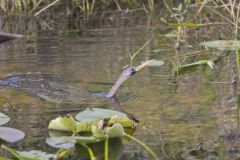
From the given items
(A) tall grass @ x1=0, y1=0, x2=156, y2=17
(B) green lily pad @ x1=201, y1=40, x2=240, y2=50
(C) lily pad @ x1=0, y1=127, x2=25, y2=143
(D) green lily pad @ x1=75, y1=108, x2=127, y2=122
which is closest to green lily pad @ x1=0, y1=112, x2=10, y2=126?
(C) lily pad @ x1=0, y1=127, x2=25, y2=143

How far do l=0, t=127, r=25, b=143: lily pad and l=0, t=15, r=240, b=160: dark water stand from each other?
2 centimetres

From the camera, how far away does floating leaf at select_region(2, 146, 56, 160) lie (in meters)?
1.54

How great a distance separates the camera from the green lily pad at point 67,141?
64.6 inches

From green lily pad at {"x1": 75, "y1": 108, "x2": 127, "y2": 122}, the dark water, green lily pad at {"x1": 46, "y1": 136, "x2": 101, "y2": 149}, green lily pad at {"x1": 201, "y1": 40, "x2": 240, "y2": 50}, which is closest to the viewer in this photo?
green lily pad at {"x1": 46, "y1": 136, "x2": 101, "y2": 149}

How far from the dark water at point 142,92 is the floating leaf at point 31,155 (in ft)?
0.48

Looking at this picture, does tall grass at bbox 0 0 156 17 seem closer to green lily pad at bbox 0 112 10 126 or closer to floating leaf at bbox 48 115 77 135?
green lily pad at bbox 0 112 10 126

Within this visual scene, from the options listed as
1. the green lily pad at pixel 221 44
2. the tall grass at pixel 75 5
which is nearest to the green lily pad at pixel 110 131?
the green lily pad at pixel 221 44

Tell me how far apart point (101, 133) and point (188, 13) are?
2.84 m

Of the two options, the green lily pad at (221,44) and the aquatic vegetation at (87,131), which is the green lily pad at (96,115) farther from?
the green lily pad at (221,44)

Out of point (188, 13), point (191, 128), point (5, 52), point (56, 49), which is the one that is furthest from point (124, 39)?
point (191, 128)

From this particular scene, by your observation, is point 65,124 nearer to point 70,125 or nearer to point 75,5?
point 70,125

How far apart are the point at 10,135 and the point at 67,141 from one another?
0.20 m

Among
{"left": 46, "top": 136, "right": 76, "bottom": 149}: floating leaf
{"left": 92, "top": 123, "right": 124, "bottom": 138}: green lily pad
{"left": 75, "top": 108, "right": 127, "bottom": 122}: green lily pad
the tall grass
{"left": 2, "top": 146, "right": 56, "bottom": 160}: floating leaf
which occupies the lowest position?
{"left": 2, "top": 146, "right": 56, "bottom": 160}: floating leaf

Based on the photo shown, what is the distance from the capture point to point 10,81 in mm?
2598
